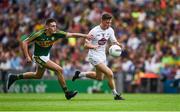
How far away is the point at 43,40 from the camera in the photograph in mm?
21578

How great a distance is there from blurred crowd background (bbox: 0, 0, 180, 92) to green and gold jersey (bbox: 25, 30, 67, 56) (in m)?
9.84

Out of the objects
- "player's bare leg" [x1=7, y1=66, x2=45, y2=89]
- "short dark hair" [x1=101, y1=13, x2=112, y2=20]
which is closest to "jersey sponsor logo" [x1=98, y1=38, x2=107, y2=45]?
"short dark hair" [x1=101, y1=13, x2=112, y2=20]

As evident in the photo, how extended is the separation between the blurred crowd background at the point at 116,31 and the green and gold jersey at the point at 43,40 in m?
9.84

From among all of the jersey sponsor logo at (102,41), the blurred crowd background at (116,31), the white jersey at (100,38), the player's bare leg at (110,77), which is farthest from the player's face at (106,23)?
the blurred crowd background at (116,31)

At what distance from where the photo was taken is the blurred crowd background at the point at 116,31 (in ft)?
107

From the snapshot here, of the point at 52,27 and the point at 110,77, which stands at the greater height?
the point at 52,27

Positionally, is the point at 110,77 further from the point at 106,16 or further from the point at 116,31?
the point at 116,31

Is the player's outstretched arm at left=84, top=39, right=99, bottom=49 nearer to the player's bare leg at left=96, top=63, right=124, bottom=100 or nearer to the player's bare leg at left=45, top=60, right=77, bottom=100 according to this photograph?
the player's bare leg at left=96, top=63, right=124, bottom=100

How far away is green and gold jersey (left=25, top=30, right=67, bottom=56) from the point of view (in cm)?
2145

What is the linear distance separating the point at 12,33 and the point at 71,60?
14.3ft

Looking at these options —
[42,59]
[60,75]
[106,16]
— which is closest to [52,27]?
[42,59]

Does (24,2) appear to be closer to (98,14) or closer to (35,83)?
(98,14)

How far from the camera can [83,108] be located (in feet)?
58.6

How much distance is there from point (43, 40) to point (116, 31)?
13.6 m
